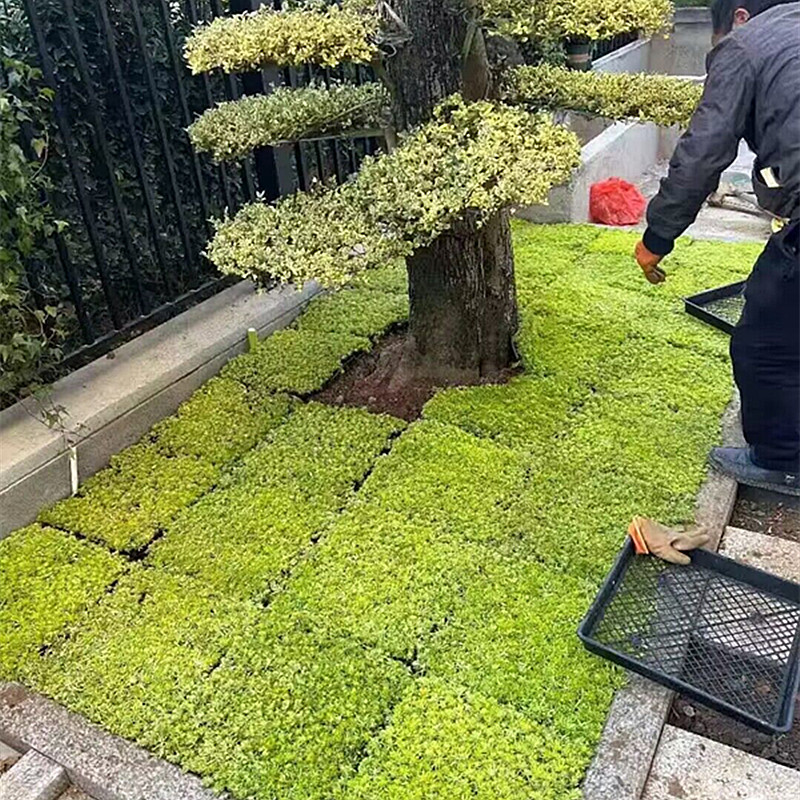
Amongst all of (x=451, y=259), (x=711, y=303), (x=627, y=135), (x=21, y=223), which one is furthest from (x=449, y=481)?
(x=627, y=135)

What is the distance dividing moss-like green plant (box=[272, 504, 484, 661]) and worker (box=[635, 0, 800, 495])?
99 cm

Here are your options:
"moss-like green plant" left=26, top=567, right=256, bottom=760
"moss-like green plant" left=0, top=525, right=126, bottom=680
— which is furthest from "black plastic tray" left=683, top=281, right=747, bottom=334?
"moss-like green plant" left=0, top=525, right=126, bottom=680

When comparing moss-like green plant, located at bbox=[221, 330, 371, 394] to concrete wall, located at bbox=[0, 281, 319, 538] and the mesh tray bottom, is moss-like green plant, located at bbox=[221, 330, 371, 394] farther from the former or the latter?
the mesh tray bottom

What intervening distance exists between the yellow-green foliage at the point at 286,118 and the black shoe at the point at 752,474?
1.55 m

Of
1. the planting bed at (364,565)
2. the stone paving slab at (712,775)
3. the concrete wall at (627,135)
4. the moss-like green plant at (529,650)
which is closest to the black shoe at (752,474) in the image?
the planting bed at (364,565)

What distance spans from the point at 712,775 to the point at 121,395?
2110mm

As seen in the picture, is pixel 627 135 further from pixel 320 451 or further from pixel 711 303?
pixel 320 451

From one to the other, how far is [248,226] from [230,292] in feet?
3.65

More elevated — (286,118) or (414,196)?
(286,118)

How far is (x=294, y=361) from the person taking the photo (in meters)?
3.16

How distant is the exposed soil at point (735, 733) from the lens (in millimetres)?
1756

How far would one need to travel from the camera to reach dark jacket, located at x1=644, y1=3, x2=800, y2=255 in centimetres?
196

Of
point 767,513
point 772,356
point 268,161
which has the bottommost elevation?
point 767,513

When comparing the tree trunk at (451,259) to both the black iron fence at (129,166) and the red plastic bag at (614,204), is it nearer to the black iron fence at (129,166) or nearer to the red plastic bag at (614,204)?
the black iron fence at (129,166)
